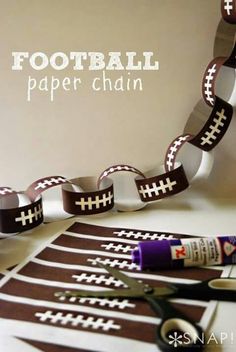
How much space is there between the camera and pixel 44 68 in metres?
0.74

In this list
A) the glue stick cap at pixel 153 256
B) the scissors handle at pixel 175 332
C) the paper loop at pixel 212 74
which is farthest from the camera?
the paper loop at pixel 212 74

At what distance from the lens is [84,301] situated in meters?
0.50

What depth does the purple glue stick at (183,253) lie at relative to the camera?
56cm

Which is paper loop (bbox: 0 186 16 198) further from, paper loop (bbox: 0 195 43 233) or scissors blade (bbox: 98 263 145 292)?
scissors blade (bbox: 98 263 145 292)

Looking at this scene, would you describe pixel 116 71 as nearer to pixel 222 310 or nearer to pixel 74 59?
pixel 74 59

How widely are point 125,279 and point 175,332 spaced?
10 centimetres

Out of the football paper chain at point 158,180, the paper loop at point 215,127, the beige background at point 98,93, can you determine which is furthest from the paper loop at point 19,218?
the paper loop at point 215,127

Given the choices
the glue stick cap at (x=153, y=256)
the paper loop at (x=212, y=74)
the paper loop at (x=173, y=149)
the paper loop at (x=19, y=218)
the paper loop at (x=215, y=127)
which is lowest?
the glue stick cap at (x=153, y=256)

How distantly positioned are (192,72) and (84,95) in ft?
0.55

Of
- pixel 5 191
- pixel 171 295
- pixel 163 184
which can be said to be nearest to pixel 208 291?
pixel 171 295

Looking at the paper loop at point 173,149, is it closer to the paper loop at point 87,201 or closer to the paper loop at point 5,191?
the paper loop at point 87,201

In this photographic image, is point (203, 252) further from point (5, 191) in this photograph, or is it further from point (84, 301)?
point (5, 191)

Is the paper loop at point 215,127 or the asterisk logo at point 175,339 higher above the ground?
the paper loop at point 215,127

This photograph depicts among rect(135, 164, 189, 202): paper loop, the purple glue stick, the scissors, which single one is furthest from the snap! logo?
rect(135, 164, 189, 202): paper loop
